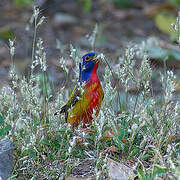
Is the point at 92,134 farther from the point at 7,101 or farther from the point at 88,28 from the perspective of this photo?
the point at 88,28

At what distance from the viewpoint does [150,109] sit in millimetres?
3217

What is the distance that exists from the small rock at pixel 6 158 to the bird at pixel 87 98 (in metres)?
0.65

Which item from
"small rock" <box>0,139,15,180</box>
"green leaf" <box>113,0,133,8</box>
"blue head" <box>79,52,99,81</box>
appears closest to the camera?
"small rock" <box>0,139,15,180</box>

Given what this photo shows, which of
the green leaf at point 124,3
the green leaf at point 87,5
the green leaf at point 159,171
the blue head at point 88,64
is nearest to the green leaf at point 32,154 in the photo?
the green leaf at point 159,171

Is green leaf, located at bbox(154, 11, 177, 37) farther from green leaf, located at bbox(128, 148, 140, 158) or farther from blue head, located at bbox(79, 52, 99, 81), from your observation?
green leaf, located at bbox(128, 148, 140, 158)

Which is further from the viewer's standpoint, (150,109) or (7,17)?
(7,17)

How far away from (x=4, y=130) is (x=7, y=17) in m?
6.28

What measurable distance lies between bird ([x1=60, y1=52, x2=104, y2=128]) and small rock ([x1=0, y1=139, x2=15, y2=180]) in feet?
2.13

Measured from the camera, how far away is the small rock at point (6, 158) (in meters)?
3.01

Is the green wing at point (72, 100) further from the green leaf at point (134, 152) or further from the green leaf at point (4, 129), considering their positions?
the green leaf at point (134, 152)

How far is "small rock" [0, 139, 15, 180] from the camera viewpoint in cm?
301

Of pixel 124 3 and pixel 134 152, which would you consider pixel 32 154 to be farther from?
pixel 124 3

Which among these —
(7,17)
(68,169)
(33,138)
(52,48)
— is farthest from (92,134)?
(7,17)

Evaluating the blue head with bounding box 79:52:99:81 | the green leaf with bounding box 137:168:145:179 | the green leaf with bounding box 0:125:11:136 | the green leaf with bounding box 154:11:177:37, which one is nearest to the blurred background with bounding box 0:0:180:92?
the green leaf with bounding box 154:11:177:37
